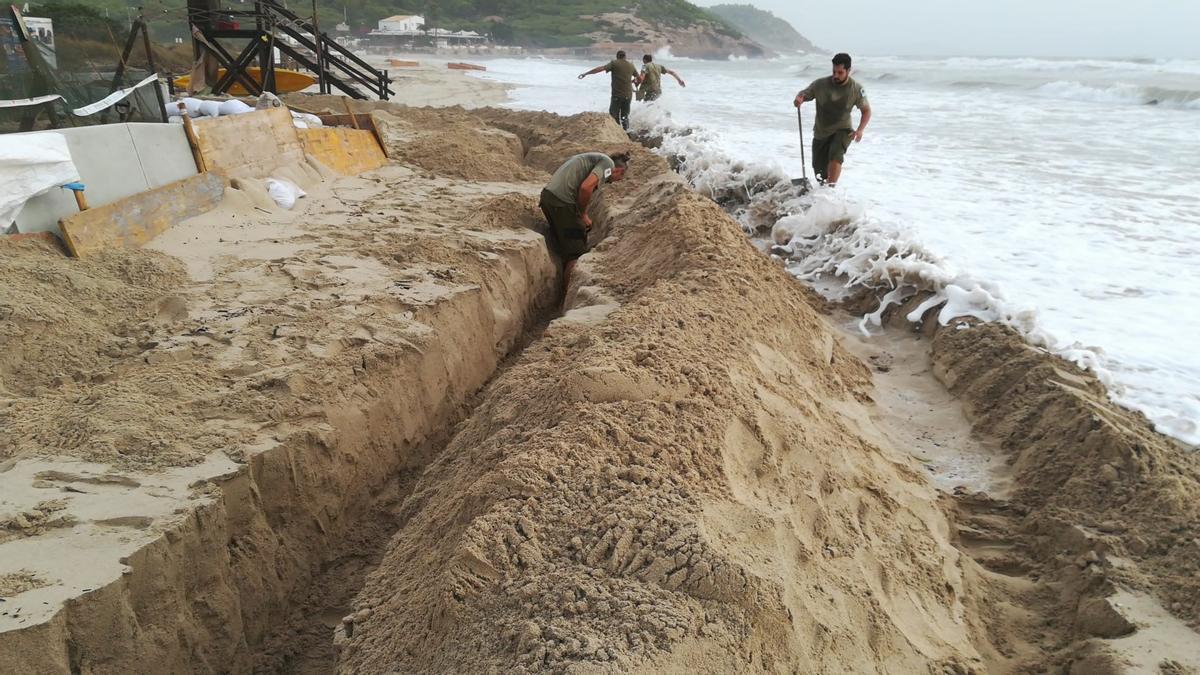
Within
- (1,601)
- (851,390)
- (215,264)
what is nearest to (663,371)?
(851,390)

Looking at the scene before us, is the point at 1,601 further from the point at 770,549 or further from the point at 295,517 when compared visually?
the point at 770,549

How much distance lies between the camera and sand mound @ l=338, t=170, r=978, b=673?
5.72 feet

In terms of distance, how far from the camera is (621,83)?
11711mm

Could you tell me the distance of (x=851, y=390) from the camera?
3.85m

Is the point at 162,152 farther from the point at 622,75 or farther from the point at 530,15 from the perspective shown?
the point at 530,15

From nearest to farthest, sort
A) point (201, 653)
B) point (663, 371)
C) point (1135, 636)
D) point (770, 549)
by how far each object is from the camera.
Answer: point (770, 549) → point (1135, 636) → point (201, 653) → point (663, 371)

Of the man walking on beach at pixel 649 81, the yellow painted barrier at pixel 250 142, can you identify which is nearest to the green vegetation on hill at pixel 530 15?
the man walking on beach at pixel 649 81

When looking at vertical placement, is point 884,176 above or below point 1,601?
above

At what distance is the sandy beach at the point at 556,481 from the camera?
191 centimetres

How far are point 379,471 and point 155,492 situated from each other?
1.08 metres

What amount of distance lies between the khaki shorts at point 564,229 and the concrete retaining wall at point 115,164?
2.73 meters

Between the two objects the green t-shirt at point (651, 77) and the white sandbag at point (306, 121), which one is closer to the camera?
the white sandbag at point (306, 121)

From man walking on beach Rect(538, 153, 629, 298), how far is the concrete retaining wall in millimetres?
2761

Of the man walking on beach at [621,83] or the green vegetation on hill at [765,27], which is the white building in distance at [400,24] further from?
the green vegetation on hill at [765,27]
